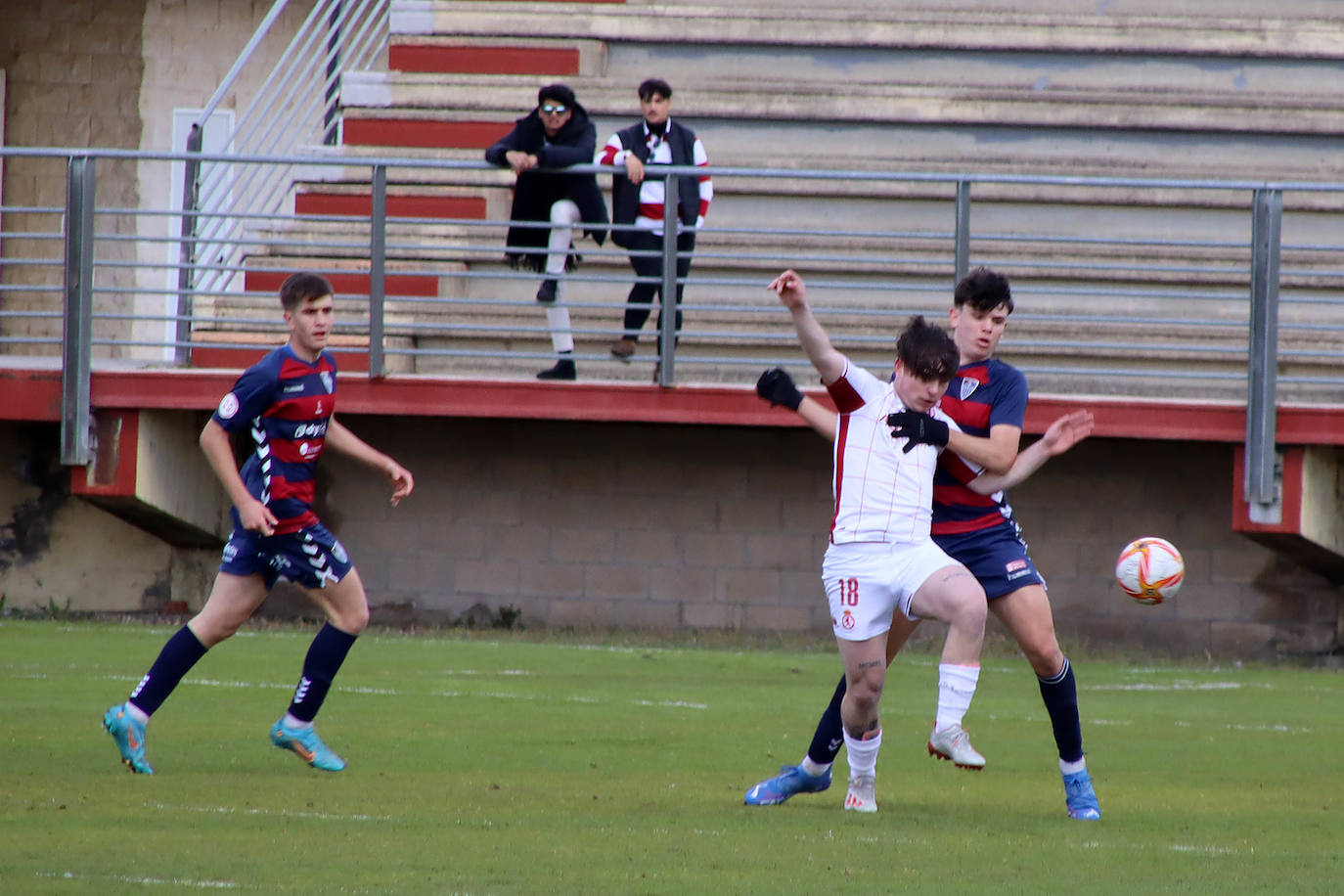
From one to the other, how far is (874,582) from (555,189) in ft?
24.7

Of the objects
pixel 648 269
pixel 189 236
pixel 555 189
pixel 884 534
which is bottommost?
pixel 884 534

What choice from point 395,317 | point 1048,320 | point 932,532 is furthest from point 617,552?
point 932,532

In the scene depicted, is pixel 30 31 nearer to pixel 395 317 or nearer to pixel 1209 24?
pixel 395 317

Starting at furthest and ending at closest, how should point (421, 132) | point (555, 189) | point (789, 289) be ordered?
point (421, 132) < point (555, 189) < point (789, 289)

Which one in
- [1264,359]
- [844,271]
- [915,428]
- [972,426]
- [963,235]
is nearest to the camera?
[915,428]

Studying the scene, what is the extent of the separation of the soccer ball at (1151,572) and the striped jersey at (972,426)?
1.08 meters

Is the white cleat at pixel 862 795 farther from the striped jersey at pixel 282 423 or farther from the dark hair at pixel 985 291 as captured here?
the striped jersey at pixel 282 423

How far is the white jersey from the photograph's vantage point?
6.15 metres

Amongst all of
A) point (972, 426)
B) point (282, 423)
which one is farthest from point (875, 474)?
point (282, 423)

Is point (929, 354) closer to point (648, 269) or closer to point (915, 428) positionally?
point (915, 428)

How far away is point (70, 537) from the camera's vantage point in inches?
559

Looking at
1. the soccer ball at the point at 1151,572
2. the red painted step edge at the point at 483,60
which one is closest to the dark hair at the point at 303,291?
the soccer ball at the point at 1151,572

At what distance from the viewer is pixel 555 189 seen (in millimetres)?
13062

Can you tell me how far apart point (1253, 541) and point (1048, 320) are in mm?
2206
